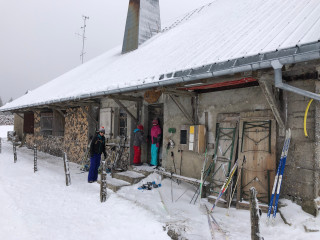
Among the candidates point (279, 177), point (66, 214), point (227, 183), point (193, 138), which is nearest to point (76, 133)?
point (66, 214)

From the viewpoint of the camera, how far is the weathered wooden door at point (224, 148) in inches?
210

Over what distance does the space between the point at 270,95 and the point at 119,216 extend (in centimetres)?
362

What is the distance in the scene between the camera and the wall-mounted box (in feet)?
19.4

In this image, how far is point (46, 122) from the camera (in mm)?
13859

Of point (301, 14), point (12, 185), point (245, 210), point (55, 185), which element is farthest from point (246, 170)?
point (12, 185)

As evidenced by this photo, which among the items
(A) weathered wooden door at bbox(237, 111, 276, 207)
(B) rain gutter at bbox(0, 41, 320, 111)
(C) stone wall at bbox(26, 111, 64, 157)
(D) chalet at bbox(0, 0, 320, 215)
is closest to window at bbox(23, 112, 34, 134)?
(C) stone wall at bbox(26, 111, 64, 157)

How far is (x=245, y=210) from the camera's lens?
186 inches

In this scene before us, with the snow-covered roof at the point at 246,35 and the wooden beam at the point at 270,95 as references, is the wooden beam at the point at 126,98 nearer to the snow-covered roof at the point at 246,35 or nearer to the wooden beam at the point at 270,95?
the snow-covered roof at the point at 246,35

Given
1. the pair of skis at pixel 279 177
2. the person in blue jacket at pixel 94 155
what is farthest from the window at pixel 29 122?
the pair of skis at pixel 279 177

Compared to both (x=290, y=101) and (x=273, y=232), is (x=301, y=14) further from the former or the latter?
(x=273, y=232)

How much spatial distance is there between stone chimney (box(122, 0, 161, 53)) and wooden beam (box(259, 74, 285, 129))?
8133 millimetres

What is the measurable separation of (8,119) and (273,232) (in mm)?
41295

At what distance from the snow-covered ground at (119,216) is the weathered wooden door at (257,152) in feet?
1.47

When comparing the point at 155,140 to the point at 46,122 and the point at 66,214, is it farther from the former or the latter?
the point at 46,122
